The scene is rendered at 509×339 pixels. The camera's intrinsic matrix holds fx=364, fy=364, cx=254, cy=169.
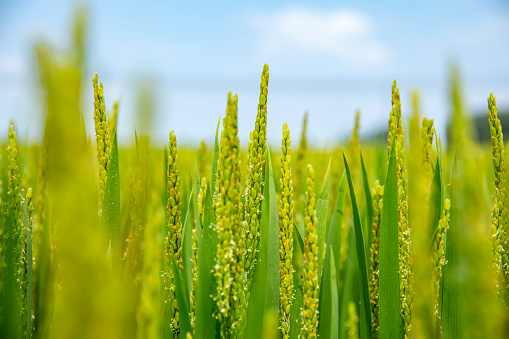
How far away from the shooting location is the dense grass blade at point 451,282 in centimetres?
65

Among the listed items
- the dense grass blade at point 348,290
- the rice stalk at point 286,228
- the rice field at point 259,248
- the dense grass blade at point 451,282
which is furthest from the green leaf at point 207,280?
the dense grass blade at point 451,282

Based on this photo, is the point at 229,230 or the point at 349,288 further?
the point at 349,288

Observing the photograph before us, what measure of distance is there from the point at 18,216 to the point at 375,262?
0.68m

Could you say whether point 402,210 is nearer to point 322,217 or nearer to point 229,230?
point 322,217

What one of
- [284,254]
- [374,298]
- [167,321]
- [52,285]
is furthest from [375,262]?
[52,285]

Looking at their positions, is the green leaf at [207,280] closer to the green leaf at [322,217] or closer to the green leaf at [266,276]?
the green leaf at [266,276]

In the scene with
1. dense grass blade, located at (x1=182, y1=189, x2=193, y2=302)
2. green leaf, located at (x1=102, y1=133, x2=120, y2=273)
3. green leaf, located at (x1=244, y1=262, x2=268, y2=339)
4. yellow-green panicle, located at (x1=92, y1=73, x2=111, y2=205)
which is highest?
yellow-green panicle, located at (x1=92, y1=73, x2=111, y2=205)

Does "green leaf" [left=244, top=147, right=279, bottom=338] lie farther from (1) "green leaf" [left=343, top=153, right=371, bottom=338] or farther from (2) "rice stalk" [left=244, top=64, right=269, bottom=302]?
(1) "green leaf" [left=343, top=153, right=371, bottom=338]

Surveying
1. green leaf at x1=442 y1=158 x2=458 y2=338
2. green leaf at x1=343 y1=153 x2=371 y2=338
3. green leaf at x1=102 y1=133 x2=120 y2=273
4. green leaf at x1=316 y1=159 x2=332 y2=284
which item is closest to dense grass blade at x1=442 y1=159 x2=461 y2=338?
green leaf at x1=442 y1=158 x2=458 y2=338

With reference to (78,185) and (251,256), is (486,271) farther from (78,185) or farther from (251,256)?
(251,256)

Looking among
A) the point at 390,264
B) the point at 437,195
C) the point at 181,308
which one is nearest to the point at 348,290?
the point at 390,264

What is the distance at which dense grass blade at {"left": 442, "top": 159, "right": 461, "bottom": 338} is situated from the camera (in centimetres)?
65

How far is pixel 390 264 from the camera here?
0.67 metres

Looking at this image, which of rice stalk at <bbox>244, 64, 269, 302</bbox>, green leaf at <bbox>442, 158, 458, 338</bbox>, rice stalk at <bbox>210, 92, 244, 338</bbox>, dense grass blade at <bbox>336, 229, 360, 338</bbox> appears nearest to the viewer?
rice stalk at <bbox>210, 92, 244, 338</bbox>
